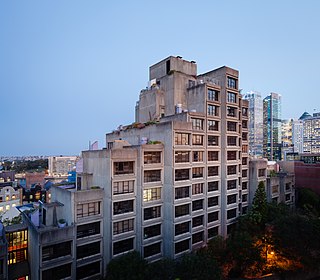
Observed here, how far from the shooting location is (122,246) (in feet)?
107

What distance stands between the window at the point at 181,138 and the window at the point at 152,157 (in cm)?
334

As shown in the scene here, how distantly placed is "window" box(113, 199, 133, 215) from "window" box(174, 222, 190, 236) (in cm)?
784

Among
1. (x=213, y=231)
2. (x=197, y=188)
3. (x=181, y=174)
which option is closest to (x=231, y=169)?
(x=197, y=188)

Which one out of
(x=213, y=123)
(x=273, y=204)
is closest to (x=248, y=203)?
(x=273, y=204)

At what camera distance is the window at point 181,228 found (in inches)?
1421

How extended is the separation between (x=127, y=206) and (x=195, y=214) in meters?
12.0

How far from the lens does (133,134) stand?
42500 millimetres

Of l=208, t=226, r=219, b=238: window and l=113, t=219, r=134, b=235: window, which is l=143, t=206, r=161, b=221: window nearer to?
l=113, t=219, r=134, b=235: window

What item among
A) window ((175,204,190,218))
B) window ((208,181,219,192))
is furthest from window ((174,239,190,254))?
window ((208,181,219,192))

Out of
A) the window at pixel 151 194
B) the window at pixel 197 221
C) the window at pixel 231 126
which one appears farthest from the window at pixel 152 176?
the window at pixel 231 126

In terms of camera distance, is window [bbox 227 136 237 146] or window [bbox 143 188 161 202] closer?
window [bbox 143 188 161 202]

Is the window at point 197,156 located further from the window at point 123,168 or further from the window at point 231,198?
the window at point 123,168

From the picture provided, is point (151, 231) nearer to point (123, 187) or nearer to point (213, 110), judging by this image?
point (123, 187)

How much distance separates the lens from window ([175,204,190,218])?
1427 inches
